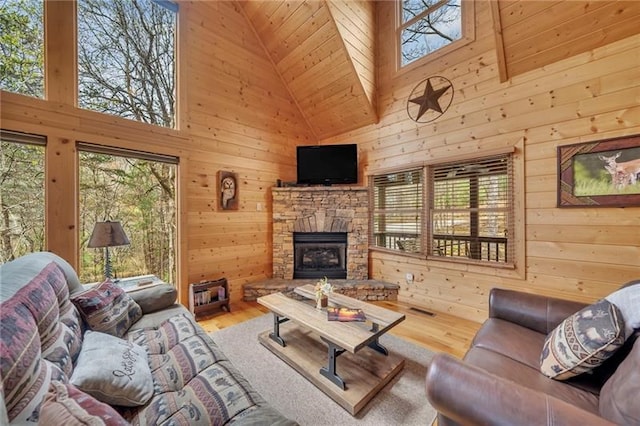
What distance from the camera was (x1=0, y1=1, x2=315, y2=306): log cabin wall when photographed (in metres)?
2.42

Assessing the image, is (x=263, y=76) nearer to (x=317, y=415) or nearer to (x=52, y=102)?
(x=52, y=102)

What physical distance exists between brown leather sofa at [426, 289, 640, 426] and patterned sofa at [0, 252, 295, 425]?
0.72m

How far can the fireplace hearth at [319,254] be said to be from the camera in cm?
419

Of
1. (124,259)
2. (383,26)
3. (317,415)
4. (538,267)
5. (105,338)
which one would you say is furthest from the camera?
(383,26)

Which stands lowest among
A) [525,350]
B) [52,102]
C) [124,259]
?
[525,350]

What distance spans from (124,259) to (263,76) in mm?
3298

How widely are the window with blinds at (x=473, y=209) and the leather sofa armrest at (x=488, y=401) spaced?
2.26 metres

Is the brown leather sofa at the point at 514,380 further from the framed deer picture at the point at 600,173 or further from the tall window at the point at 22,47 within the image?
the tall window at the point at 22,47

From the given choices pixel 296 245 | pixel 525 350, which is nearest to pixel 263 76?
pixel 296 245

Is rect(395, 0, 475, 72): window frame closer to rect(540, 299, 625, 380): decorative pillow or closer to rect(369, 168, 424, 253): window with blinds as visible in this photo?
rect(369, 168, 424, 253): window with blinds

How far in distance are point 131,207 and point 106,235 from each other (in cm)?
80

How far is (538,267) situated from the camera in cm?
267

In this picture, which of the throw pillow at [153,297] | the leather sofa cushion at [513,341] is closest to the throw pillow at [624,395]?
the leather sofa cushion at [513,341]

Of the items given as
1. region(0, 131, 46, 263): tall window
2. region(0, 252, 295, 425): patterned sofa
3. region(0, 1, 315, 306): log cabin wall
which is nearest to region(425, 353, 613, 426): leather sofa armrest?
region(0, 252, 295, 425): patterned sofa
